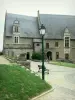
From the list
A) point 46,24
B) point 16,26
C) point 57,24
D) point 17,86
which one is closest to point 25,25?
point 16,26

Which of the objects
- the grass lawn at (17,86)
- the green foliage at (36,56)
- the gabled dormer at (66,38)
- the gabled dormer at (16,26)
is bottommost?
the grass lawn at (17,86)

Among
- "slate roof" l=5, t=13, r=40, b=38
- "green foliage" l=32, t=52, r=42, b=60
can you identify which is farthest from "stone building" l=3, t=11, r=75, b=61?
"green foliage" l=32, t=52, r=42, b=60

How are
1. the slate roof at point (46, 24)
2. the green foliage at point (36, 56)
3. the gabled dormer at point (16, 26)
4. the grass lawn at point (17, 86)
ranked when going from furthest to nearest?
the slate roof at point (46, 24) < the gabled dormer at point (16, 26) < the green foliage at point (36, 56) < the grass lawn at point (17, 86)

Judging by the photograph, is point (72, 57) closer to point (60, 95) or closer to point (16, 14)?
point (16, 14)

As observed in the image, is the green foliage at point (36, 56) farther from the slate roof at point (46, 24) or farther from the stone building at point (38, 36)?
the slate roof at point (46, 24)

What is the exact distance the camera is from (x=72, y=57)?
224 feet

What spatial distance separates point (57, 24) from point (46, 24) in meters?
2.92

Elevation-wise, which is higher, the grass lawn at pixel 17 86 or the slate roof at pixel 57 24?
the slate roof at pixel 57 24

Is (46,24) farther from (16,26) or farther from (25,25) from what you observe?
(16,26)

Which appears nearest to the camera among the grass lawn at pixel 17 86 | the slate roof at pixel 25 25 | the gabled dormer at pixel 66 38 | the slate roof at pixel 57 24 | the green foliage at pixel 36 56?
the grass lawn at pixel 17 86

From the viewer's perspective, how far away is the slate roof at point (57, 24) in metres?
68.2

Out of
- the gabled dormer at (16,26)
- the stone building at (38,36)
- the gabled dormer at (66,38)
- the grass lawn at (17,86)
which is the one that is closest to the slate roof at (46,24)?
the stone building at (38,36)

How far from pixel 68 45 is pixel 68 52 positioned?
1.76 metres

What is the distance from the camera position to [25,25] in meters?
68.8
